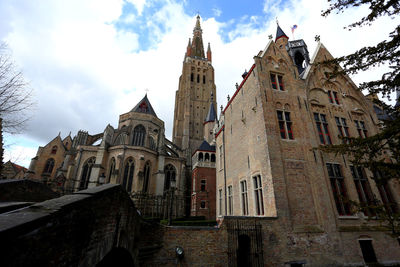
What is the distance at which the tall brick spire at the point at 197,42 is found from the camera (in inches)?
2181

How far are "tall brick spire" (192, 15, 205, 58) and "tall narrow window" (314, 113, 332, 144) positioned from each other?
160ft

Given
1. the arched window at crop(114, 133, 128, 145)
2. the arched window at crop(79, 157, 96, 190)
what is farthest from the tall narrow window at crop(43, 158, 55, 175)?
the arched window at crop(114, 133, 128, 145)

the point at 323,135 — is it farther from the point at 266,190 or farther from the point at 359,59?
the point at 359,59

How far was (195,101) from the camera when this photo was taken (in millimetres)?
44938

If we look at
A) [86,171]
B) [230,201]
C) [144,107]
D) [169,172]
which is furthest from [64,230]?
[144,107]

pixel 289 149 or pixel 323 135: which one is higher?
pixel 323 135

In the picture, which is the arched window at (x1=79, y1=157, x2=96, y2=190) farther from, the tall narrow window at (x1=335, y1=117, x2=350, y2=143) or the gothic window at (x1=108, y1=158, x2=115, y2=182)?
the tall narrow window at (x1=335, y1=117, x2=350, y2=143)

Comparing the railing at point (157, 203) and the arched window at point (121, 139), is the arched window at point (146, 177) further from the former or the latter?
the railing at point (157, 203)

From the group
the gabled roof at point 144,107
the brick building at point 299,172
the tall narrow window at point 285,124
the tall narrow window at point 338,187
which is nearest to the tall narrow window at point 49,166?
the gabled roof at point 144,107

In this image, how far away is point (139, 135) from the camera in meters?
28.5

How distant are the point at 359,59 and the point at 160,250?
31.3 ft

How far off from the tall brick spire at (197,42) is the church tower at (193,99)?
377 mm

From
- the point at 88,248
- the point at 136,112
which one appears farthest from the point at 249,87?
the point at 136,112

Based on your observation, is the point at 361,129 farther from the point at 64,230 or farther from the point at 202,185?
the point at 64,230
